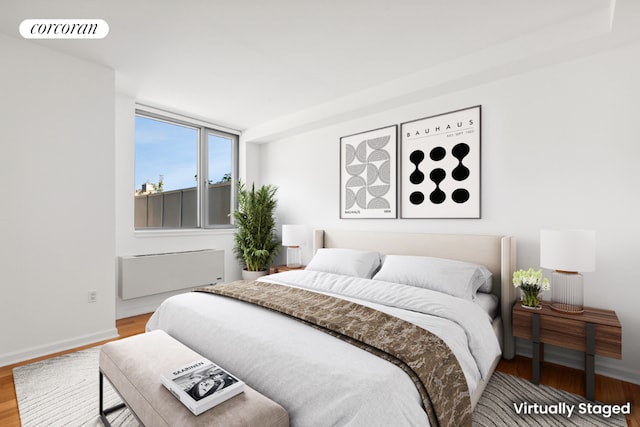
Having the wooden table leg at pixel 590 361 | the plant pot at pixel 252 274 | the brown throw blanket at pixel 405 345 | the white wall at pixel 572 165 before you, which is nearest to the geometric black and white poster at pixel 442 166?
the white wall at pixel 572 165

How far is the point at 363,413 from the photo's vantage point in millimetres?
1120

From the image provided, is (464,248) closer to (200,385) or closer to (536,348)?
(536,348)

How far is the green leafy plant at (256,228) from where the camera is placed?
14.6 ft

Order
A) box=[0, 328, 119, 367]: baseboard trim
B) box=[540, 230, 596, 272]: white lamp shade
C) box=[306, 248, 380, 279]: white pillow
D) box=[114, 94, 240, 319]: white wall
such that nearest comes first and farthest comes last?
box=[540, 230, 596, 272]: white lamp shade, box=[0, 328, 119, 367]: baseboard trim, box=[306, 248, 380, 279]: white pillow, box=[114, 94, 240, 319]: white wall

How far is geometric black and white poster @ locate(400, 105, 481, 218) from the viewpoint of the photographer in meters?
2.94

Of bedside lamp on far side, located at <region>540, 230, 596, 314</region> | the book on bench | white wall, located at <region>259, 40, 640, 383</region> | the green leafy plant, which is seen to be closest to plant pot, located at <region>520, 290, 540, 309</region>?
bedside lamp on far side, located at <region>540, 230, 596, 314</region>

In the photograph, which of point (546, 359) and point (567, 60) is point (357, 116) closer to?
point (567, 60)

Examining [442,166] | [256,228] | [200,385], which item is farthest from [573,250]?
[256,228]

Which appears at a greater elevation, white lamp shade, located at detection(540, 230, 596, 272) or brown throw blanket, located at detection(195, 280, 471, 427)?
white lamp shade, located at detection(540, 230, 596, 272)

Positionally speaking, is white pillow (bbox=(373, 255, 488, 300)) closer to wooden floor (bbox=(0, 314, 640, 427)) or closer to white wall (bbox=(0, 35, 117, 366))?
wooden floor (bbox=(0, 314, 640, 427))

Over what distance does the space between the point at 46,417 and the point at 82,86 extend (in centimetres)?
271

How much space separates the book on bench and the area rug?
2.70 feet

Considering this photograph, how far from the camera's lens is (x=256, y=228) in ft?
14.7

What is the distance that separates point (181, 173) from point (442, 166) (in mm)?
3509
